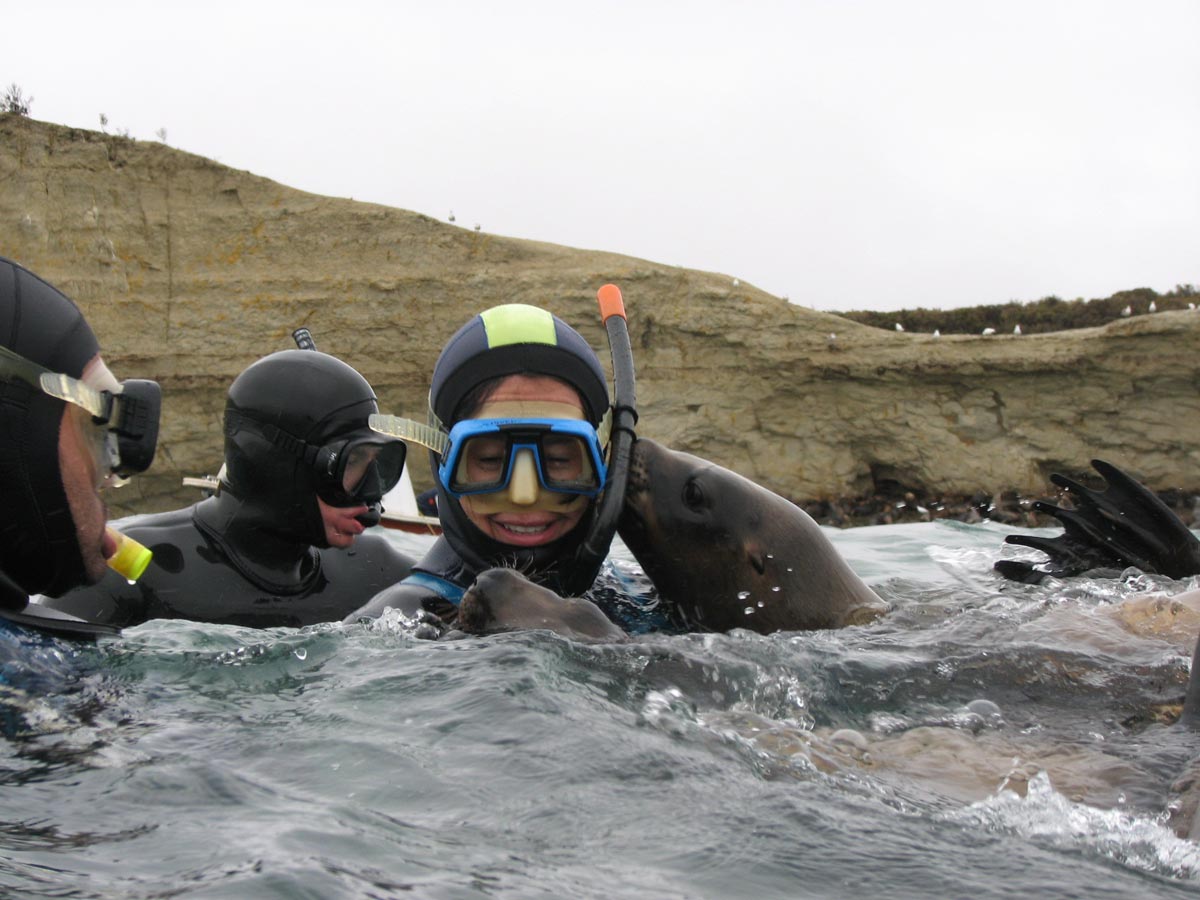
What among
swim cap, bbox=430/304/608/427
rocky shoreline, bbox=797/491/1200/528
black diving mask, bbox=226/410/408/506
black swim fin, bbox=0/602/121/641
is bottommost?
rocky shoreline, bbox=797/491/1200/528

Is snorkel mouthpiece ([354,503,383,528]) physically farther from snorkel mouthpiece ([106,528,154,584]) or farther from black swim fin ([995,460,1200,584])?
black swim fin ([995,460,1200,584])

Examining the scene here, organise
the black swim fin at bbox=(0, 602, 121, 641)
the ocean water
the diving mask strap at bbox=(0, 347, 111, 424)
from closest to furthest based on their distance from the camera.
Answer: the ocean water → the diving mask strap at bbox=(0, 347, 111, 424) → the black swim fin at bbox=(0, 602, 121, 641)

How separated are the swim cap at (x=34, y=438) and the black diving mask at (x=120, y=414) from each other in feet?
0.11

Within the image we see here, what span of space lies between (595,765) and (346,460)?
2.37m

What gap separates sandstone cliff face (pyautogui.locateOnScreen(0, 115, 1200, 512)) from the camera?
19.4 meters

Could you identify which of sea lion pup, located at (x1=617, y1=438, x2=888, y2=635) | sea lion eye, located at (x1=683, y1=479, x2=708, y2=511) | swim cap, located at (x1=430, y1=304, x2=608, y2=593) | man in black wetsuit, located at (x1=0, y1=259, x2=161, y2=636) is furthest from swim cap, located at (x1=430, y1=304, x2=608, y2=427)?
man in black wetsuit, located at (x1=0, y1=259, x2=161, y2=636)

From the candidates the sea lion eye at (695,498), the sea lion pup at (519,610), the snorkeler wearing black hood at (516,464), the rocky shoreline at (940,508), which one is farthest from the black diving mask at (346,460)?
the rocky shoreline at (940,508)

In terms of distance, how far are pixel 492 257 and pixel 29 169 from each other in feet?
23.9

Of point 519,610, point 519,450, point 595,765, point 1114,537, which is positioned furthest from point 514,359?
point 1114,537

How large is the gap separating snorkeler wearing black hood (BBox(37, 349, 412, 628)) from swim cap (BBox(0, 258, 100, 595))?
1719 mm

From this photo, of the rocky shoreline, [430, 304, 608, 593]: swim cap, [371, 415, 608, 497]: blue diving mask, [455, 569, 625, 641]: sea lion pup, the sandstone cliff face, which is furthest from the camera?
the sandstone cliff face

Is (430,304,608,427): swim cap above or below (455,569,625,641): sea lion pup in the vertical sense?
above

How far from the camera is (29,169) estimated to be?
19.7 meters

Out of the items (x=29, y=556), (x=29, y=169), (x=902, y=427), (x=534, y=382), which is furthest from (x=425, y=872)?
(x=29, y=169)
